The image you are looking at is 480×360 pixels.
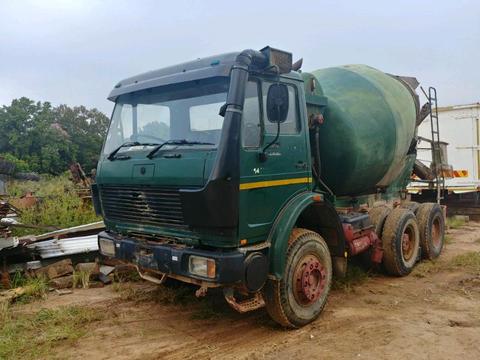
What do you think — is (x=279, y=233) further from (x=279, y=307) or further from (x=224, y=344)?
(x=224, y=344)

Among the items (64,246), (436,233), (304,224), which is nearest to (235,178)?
(304,224)

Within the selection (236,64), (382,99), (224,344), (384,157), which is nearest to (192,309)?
(224,344)

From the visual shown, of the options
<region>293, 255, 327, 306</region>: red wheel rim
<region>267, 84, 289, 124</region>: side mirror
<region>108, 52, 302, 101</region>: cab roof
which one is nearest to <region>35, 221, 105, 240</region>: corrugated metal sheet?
<region>108, 52, 302, 101</region>: cab roof

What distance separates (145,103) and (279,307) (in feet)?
8.18

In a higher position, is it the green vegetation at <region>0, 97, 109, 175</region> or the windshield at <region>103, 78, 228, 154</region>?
the green vegetation at <region>0, 97, 109, 175</region>

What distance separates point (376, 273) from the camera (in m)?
6.90

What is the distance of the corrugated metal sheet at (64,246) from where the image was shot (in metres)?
6.67

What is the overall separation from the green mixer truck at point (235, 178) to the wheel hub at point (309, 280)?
12mm

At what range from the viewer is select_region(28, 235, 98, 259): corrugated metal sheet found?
6.67 meters

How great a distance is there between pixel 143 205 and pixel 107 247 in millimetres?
875

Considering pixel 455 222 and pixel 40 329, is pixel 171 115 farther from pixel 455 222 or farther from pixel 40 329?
pixel 455 222

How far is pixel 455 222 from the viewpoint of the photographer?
38.6 feet

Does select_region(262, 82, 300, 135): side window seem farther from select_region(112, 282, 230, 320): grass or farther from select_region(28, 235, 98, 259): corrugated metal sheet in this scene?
select_region(28, 235, 98, 259): corrugated metal sheet

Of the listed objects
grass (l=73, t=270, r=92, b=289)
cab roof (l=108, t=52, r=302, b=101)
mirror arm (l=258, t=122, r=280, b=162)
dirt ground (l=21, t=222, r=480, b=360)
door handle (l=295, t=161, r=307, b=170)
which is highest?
cab roof (l=108, t=52, r=302, b=101)
